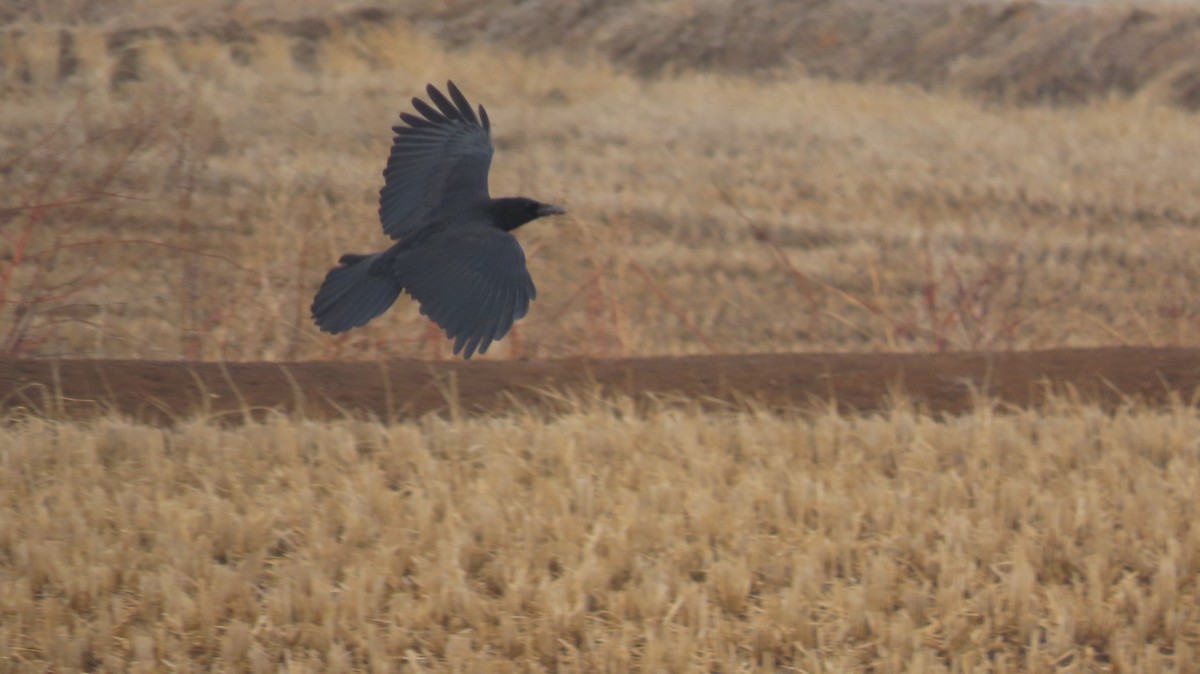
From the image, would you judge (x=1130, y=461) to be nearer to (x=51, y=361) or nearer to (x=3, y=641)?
(x=3, y=641)

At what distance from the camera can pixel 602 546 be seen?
5445 millimetres

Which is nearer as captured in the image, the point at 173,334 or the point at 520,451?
the point at 520,451

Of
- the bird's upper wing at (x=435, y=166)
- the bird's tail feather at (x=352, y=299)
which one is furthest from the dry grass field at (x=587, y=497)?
the bird's upper wing at (x=435, y=166)

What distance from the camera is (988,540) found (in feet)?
18.1

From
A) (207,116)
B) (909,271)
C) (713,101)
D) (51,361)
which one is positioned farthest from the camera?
(713,101)

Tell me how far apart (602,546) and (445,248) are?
3.59 ft

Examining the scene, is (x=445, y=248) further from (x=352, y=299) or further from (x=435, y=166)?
(x=435, y=166)

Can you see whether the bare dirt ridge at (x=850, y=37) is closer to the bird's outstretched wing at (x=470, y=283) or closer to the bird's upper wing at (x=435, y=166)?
the bird's upper wing at (x=435, y=166)

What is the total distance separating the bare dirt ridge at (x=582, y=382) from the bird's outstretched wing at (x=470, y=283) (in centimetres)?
134

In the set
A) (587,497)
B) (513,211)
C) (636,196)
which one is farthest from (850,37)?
(587,497)

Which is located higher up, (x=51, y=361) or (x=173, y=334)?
(x=51, y=361)

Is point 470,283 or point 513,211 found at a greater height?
point 513,211

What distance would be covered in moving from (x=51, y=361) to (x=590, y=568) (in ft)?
10.3

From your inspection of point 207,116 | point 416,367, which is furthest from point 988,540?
point 207,116
